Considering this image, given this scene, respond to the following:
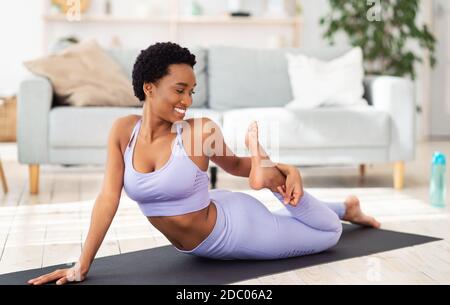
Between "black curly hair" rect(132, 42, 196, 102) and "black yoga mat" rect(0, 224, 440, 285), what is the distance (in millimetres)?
568

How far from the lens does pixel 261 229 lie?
2545mm

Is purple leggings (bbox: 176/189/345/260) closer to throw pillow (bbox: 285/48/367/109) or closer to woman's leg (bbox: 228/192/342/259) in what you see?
woman's leg (bbox: 228/192/342/259)

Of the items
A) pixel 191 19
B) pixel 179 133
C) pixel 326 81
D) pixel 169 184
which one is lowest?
pixel 169 184

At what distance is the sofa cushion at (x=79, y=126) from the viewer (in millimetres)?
4230

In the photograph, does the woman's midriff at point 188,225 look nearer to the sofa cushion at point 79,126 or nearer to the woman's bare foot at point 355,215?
the woman's bare foot at point 355,215

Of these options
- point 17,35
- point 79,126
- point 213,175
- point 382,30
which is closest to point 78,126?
point 79,126

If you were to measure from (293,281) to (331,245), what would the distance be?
0.44m

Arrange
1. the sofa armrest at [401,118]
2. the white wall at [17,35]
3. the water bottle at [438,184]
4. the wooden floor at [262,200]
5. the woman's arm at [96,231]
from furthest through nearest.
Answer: the white wall at [17,35] < the sofa armrest at [401,118] < the water bottle at [438,184] < the wooden floor at [262,200] < the woman's arm at [96,231]

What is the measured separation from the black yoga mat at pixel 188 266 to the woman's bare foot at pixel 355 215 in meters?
0.14

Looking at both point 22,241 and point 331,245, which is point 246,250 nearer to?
point 331,245

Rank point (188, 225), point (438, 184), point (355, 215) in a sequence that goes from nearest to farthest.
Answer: point (188, 225) < point (355, 215) < point (438, 184)

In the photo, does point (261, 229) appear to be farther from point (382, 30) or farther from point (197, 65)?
point (382, 30)

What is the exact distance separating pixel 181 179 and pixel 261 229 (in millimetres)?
359

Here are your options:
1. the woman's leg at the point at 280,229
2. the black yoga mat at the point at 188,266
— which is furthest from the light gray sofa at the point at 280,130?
the woman's leg at the point at 280,229
